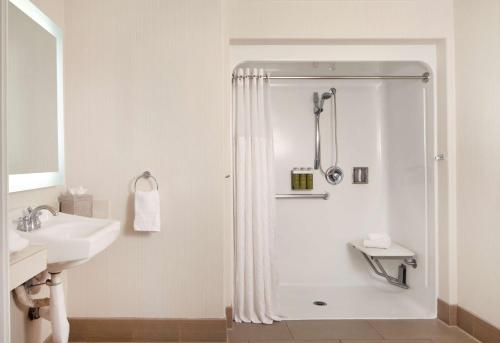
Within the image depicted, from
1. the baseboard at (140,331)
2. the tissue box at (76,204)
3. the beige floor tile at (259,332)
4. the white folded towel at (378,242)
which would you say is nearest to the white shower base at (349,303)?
the beige floor tile at (259,332)

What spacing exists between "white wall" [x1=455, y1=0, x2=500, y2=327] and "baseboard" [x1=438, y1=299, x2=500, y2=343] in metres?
0.04

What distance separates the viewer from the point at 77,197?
257cm

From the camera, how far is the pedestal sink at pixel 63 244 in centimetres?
178

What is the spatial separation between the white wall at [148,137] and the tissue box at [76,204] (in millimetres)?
134

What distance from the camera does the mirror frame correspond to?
84.0 inches

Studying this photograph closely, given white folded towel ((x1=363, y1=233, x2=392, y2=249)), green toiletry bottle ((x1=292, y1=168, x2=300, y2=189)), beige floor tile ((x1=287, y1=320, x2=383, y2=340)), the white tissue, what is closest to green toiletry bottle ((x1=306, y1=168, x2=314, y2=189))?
green toiletry bottle ((x1=292, y1=168, x2=300, y2=189))

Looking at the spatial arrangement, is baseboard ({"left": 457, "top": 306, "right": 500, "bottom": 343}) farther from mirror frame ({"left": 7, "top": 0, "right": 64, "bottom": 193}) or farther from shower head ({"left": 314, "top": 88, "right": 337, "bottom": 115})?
mirror frame ({"left": 7, "top": 0, "right": 64, "bottom": 193})

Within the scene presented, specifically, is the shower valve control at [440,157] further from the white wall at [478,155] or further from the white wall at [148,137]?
the white wall at [148,137]

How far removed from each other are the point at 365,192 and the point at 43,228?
2930 millimetres

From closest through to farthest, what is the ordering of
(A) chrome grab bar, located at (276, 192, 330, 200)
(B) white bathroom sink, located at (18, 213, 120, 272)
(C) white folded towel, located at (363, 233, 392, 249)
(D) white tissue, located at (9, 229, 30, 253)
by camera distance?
(D) white tissue, located at (9, 229, 30, 253)
(B) white bathroom sink, located at (18, 213, 120, 272)
(C) white folded towel, located at (363, 233, 392, 249)
(A) chrome grab bar, located at (276, 192, 330, 200)

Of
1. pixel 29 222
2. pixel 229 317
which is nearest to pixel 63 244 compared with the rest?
pixel 29 222

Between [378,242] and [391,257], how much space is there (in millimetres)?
242

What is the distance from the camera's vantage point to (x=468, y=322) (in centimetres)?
280

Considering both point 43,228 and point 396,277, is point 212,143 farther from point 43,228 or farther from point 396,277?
point 396,277
